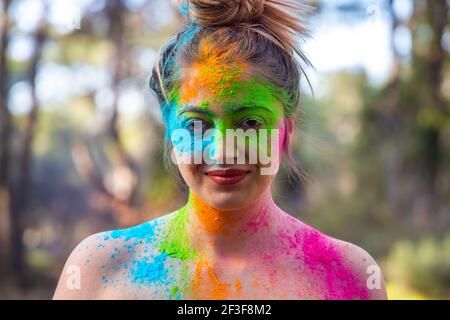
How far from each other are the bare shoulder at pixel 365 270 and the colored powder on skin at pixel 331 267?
0.05ft

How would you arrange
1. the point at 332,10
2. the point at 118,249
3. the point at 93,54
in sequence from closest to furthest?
1. the point at 118,249
2. the point at 332,10
3. the point at 93,54

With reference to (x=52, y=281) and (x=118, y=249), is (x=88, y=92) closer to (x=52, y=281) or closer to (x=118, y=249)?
(x=52, y=281)

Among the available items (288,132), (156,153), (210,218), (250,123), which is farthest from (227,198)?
(156,153)

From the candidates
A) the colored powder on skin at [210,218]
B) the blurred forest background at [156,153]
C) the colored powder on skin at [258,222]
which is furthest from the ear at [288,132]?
the blurred forest background at [156,153]

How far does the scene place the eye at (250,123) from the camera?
162cm

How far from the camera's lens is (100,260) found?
169cm

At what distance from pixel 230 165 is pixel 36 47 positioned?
26.8 ft

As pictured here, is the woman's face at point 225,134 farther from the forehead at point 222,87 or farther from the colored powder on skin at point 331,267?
the colored powder on skin at point 331,267

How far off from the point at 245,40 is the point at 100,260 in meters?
0.83

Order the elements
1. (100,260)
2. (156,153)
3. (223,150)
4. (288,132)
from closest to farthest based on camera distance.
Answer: (223,150) → (100,260) → (288,132) → (156,153)

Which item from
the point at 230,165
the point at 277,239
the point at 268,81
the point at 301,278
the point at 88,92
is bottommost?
the point at 301,278

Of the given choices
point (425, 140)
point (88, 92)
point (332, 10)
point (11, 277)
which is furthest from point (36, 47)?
point (425, 140)

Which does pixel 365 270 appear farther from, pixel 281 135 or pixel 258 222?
pixel 281 135

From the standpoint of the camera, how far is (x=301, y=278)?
1677 millimetres
